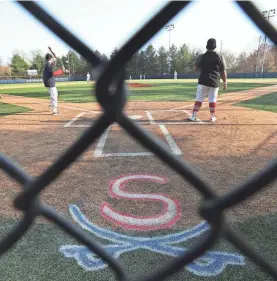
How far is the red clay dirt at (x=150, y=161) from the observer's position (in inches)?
117

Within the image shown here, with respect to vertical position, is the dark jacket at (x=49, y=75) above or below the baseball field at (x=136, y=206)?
above

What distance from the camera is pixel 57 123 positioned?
291 inches

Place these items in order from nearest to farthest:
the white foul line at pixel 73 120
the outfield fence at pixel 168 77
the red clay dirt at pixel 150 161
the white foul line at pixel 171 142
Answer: the red clay dirt at pixel 150 161 < the white foul line at pixel 171 142 < the white foul line at pixel 73 120 < the outfield fence at pixel 168 77

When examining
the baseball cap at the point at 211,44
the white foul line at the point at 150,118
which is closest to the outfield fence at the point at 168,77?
the white foul line at the point at 150,118

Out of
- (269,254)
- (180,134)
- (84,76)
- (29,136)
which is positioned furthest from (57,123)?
(84,76)

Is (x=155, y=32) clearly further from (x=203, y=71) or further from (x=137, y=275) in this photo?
(x=203, y=71)

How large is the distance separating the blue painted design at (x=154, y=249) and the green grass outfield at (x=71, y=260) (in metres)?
0.04

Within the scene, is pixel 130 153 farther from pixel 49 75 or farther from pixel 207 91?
pixel 49 75

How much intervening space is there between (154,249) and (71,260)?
0.61 meters

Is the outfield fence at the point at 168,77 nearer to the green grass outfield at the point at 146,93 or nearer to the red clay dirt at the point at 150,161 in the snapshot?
the green grass outfield at the point at 146,93

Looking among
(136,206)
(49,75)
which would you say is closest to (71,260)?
(136,206)

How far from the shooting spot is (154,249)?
2248mm

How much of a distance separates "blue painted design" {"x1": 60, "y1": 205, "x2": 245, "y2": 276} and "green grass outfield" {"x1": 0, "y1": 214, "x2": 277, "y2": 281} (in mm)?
45

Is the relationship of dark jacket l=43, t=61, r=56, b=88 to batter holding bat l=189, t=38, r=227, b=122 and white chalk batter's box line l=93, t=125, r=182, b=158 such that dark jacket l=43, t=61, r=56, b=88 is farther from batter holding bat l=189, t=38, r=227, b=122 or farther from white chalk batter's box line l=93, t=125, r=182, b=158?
batter holding bat l=189, t=38, r=227, b=122
